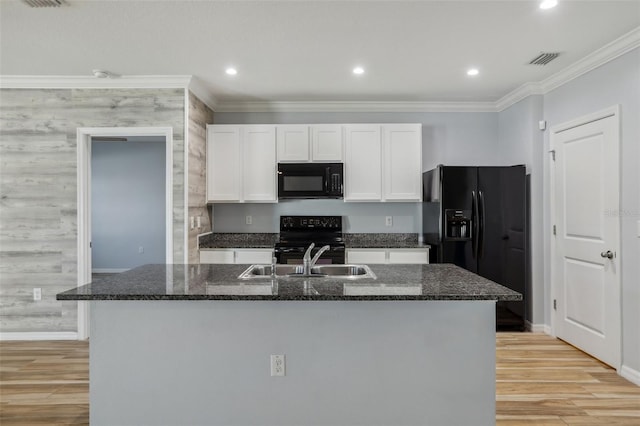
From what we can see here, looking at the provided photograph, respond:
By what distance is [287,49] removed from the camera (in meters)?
3.07

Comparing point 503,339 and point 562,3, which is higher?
point 562,3

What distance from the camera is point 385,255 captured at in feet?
13.7

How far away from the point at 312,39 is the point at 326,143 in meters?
1.57

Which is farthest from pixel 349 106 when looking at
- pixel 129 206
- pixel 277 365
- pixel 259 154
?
pixel 129 206

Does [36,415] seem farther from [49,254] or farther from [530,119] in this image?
[530,119]

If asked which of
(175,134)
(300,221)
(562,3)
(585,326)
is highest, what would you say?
(562,3)

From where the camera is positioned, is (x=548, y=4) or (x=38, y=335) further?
(x=38, y=335)

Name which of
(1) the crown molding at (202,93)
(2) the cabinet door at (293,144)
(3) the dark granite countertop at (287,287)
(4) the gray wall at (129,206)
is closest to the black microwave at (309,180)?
(2) the cabinet door at (293,144)

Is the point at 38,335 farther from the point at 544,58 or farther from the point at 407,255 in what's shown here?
the point at 544,58

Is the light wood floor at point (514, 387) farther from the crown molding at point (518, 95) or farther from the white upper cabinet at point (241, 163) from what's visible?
the crown molding at point (518, 95)

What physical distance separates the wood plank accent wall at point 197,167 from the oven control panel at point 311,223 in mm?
907

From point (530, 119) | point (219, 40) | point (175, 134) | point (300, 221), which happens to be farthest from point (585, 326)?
point (175, 134)

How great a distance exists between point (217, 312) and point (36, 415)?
147 centimetres

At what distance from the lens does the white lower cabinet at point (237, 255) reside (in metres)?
4.14
